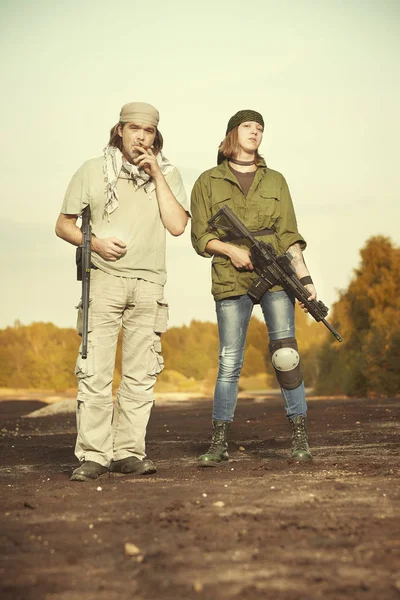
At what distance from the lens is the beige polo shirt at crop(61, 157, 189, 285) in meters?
6.04

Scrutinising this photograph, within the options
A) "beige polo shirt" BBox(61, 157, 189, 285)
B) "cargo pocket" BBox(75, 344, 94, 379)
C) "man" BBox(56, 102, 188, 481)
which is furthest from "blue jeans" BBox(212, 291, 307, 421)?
"cargo pocket" BBox(75, 344, 94, 379)

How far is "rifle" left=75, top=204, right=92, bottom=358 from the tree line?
1912cm

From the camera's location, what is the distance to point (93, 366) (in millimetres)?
5953

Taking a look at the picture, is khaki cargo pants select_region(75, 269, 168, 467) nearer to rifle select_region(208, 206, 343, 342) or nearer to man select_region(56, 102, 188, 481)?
man select_region(56, 102, 188, 481)

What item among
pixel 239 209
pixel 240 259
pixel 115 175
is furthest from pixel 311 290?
pixel 115 175

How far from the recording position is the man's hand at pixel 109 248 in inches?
234

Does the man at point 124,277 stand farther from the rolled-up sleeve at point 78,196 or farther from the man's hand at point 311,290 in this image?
the man's hand at point 311,290

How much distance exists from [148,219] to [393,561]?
130 inches

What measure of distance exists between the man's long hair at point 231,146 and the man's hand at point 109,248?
3.75 ft

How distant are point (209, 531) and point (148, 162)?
2774mm

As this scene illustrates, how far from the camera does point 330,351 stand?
3328 cm

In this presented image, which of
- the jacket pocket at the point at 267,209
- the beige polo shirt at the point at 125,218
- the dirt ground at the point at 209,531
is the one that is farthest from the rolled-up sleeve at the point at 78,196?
the dirt ground at the point at 209,531

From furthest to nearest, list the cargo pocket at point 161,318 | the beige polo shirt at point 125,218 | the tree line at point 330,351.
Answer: the tree line at point 330,351
the cargo pocket at point 161,318
the beige polo shirt at point 125,218

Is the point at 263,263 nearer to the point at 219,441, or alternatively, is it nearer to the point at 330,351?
the point at 219,441
